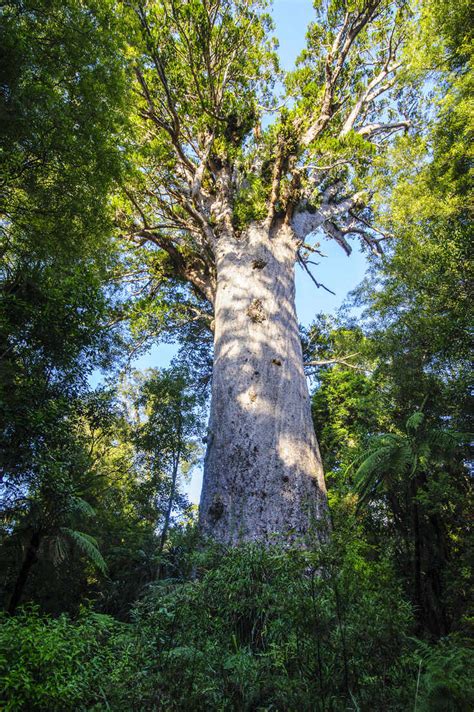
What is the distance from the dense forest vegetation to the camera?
77.6 inches

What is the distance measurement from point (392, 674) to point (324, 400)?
982cm

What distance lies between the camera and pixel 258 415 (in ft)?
15.9

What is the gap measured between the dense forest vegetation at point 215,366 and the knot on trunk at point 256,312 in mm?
64

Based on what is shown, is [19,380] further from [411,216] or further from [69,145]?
[411,216]

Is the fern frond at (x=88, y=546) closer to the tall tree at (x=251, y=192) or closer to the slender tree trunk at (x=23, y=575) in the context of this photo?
the slender tree trunk at (x=23, y=575)

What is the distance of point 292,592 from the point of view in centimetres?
205

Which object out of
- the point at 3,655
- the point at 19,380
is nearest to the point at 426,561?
the point at 3,655

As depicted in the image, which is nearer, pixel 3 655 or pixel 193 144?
pixel 3 655

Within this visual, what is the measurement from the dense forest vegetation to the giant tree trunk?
76 millimetres

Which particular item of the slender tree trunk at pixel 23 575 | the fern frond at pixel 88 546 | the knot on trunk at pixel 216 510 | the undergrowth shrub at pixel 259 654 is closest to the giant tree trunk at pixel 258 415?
the knot on trunk at pixel 216 510

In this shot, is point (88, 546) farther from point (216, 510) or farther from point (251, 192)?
point (251, 192)

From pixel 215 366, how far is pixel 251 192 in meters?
4.06

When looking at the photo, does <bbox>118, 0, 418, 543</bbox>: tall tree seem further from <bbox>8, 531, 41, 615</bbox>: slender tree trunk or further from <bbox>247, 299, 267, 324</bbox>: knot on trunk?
<bbox>8, 531, 41, 615</bbox>: slender tree trunk

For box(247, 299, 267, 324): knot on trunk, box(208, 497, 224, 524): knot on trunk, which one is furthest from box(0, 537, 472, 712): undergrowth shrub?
box(247, 299, 267, 324): knot on trunk
